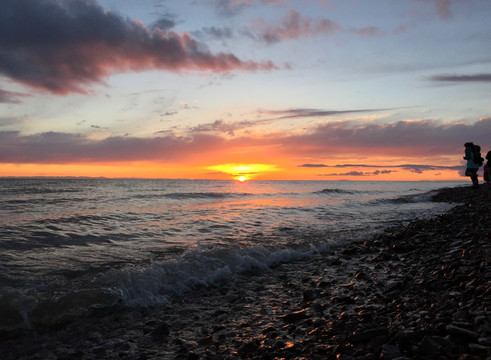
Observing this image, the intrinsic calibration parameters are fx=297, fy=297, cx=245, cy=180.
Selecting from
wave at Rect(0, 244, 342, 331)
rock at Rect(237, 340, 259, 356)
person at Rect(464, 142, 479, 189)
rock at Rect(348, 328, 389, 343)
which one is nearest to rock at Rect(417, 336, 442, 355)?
rock at Rect(348, 328, 389, 343)

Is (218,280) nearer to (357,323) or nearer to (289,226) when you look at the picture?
(357,323)

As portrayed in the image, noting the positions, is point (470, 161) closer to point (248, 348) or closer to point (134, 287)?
point (248, 348)

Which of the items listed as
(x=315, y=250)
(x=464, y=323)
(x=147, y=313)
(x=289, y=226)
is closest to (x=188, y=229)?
(x=289, y=226)

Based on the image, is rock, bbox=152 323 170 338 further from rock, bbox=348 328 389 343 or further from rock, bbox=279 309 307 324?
rock, bbox=348 328 389 343

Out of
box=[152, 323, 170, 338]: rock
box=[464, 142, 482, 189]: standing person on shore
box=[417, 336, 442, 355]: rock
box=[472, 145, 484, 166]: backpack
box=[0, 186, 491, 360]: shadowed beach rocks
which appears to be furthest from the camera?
box=[472, 145, 484, 166]: backpack

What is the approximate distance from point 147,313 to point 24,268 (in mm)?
4946

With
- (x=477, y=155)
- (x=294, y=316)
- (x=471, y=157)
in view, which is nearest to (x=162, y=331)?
(x=294, y=316)

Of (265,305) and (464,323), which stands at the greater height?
(464,323)

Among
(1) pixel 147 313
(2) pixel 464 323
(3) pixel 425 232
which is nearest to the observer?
(2) pixel 464 323

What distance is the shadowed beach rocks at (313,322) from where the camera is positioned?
373 cm

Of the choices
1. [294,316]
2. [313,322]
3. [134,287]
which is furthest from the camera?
[134,287]

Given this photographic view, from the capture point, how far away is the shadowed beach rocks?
12.2 feet

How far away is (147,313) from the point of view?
6.07 metres

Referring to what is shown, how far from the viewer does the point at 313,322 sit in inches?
198
